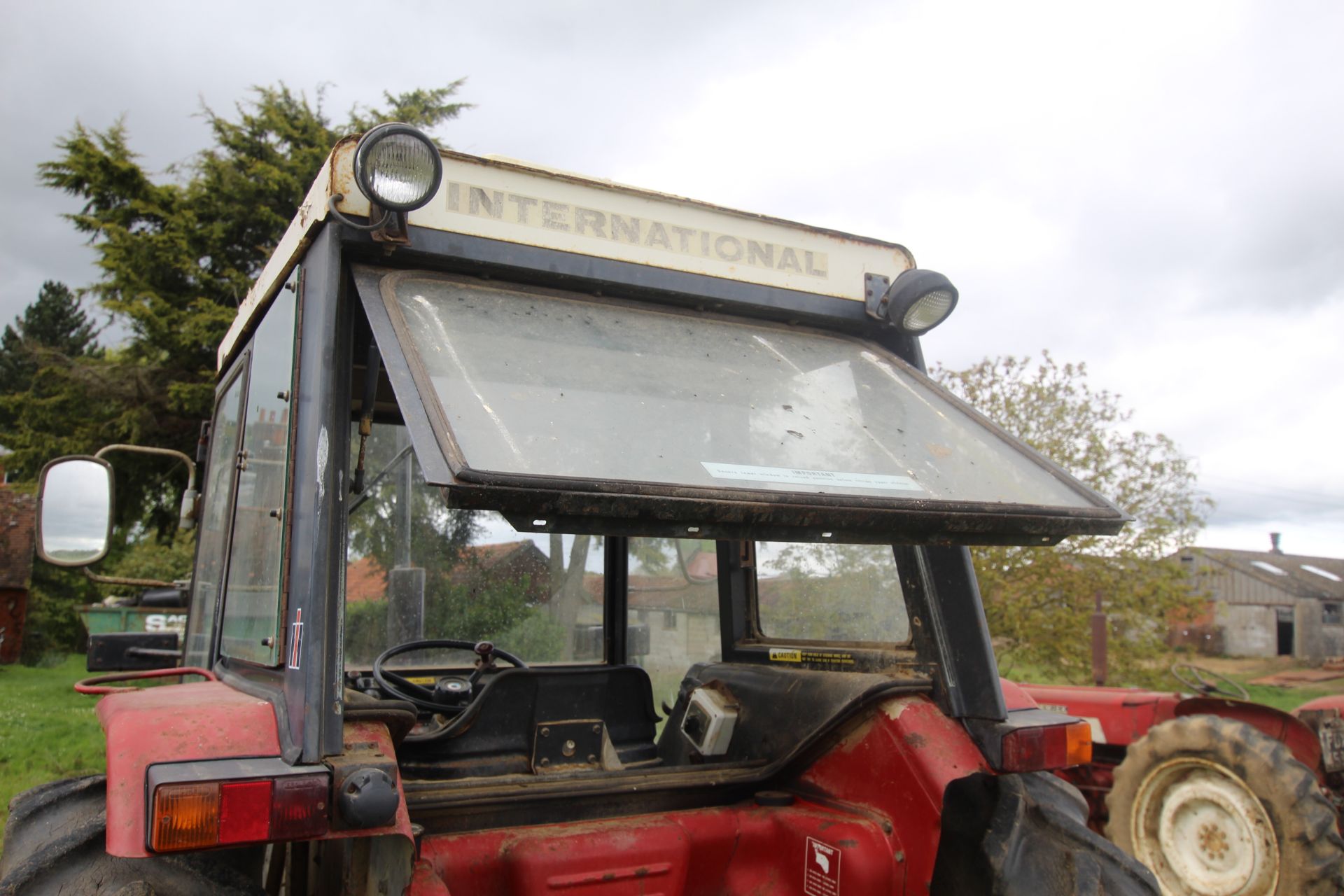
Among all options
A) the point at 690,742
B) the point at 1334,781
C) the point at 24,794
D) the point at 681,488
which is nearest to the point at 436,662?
the point at 690,742

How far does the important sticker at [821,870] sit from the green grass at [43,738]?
389 centimetres

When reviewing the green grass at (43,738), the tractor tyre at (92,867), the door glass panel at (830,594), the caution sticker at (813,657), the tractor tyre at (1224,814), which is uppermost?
the door glass panel at (830,594)

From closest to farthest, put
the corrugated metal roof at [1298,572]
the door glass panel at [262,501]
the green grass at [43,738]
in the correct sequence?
the door glass panel at [262,501] < the green grass at [43,738] < the corrugated metal roof at [1298,572]

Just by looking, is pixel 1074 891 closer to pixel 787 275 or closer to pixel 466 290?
pixel 787 275

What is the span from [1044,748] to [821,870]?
59cm

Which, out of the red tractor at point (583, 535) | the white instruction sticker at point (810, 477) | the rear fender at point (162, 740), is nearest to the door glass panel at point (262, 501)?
the red tractor at point (583, 535)

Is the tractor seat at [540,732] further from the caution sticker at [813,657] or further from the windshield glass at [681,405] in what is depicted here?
the windshield glass at [681,405]

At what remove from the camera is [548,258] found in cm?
232

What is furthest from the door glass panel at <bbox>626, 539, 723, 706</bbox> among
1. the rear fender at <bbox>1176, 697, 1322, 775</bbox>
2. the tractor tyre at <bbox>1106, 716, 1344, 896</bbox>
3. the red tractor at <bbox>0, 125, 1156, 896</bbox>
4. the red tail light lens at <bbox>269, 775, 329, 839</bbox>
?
the rear fender at <bbox>1176, 697, 1322, 775</bbox>

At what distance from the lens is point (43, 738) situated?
30.6 feet

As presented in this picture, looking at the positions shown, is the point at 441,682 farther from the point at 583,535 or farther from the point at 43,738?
the point at 43,738

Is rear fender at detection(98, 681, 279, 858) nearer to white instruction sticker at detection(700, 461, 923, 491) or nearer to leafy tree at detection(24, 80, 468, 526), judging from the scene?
white instruction sticker at detection(700, 461, 923, 491)

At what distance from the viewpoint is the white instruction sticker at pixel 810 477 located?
6.21ft

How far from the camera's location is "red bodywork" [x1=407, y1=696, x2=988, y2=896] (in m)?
2.25
